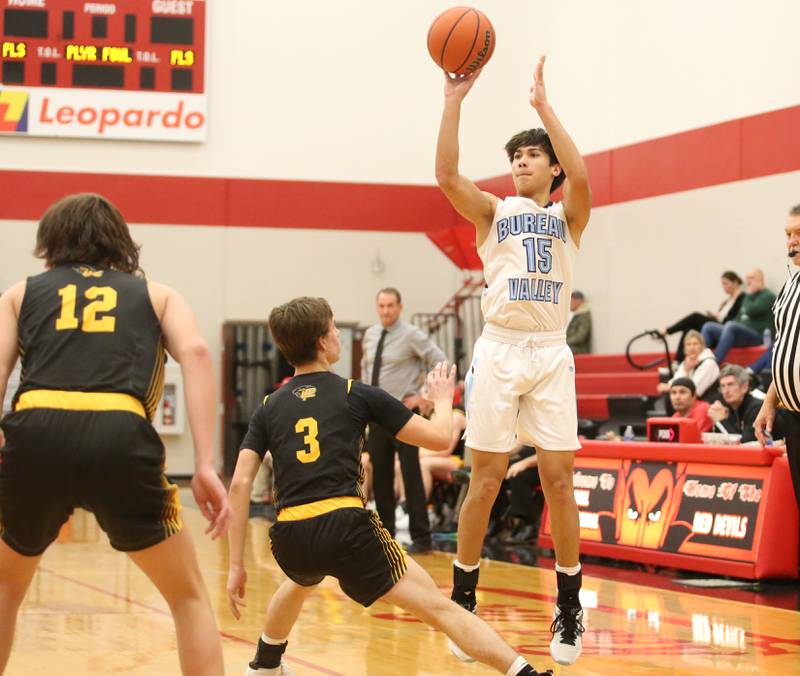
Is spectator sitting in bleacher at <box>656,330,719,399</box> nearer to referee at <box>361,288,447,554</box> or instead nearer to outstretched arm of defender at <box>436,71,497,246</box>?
referee at <box>361,288,447,554</box>

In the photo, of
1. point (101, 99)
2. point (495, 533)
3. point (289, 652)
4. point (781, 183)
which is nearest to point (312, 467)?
point (289, 652)

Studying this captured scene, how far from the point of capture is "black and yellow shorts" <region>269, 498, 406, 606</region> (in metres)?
3.90

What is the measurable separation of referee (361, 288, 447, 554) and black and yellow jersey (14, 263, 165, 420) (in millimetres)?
5930

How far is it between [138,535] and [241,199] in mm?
14863

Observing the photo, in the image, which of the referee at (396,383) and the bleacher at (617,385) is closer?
the referee at (396,383)

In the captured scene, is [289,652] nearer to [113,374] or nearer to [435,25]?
[113,374]

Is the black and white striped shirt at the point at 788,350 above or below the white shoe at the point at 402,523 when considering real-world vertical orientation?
above

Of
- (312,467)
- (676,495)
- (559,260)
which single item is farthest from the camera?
(676,495)

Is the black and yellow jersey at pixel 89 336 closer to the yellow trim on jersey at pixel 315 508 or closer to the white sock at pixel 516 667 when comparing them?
the yellow trim on jersey at pixel 315 508

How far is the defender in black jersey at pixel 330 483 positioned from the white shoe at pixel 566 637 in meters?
0.99

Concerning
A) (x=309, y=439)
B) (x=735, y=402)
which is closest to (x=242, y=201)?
(x=735, y=402)

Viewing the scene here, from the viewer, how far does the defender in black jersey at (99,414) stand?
3141 mm

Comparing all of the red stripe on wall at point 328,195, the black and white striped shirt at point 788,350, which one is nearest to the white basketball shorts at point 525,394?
the black and white striped shirt at point 788,350

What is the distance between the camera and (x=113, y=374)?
3219 millimetres
